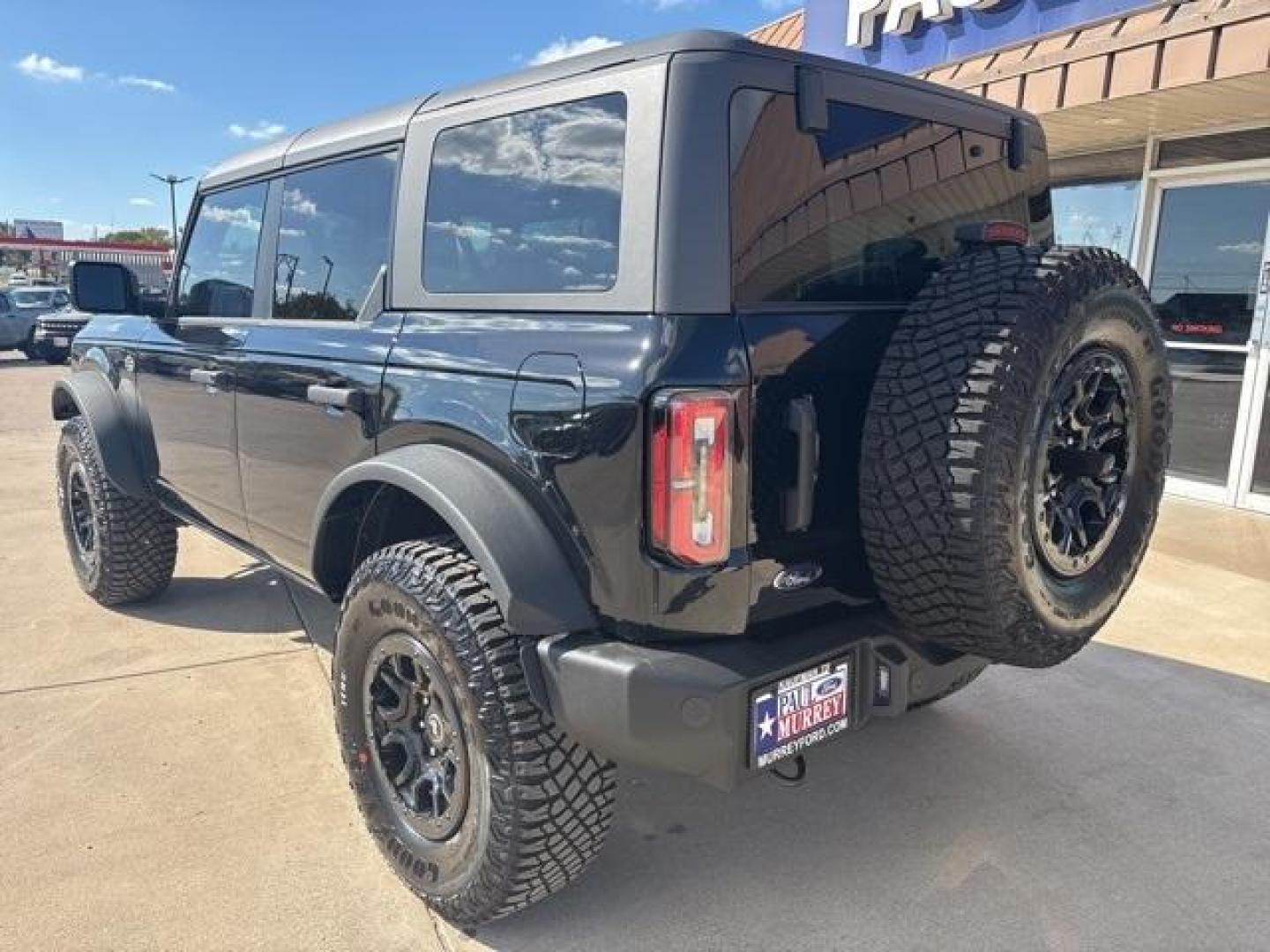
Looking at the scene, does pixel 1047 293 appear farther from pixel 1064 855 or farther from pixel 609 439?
pixel 1064 855

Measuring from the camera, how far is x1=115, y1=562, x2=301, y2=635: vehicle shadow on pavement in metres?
4.27

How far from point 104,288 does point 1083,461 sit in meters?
3.70

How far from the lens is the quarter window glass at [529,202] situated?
6.64 feet

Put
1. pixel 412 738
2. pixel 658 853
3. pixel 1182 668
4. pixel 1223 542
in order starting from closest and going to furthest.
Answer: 1. pixel 412 738
2. pixel 658 853
3. pixel 1182 668
4. pixel 1223 542

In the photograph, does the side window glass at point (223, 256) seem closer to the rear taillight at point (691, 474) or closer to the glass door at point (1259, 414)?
the rear taillight at point (691, 474)

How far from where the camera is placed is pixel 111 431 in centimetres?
407

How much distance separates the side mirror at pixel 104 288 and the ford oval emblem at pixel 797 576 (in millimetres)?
3138

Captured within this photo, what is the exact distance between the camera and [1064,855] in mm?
2590

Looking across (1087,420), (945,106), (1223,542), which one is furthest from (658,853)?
(1223,542)

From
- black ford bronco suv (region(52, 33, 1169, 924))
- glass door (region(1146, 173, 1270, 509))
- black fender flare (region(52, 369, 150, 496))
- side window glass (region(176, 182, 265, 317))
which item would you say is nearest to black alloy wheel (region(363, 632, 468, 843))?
black ford bronco suv (region(52, 33, 1169, 924))

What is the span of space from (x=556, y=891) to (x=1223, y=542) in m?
5.14

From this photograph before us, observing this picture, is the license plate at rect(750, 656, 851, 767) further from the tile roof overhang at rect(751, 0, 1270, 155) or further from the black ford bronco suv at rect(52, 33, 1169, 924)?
the tile roof overhang at rect(751, 0, 1270, 155)

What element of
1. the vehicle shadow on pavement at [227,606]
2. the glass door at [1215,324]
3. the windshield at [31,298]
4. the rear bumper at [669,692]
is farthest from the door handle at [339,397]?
the windshield at [31,298]

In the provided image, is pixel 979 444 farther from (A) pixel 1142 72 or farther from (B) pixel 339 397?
(A) pixel 1142 72
